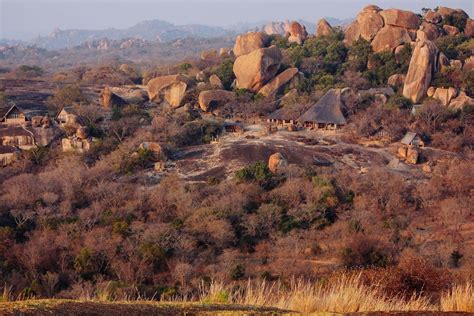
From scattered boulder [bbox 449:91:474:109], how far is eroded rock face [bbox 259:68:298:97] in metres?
9.53

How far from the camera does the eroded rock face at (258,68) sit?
99.5 ft

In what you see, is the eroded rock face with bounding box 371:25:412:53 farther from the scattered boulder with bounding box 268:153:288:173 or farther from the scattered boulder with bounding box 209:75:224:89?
the scattered boulder with bounding box 268:153:288:173

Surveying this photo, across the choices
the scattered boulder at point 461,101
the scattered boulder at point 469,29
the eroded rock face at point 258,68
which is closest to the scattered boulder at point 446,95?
the scattered boulder at point 461,101

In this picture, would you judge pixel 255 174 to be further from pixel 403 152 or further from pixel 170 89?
pixel 170 89

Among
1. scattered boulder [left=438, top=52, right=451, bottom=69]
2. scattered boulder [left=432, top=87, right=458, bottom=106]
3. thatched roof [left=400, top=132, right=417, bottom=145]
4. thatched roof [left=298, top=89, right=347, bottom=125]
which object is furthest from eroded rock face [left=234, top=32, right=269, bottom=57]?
thatched roof [left=400, top=132, right=417, bottom=145]

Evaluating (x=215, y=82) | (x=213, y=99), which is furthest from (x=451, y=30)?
(x=213, y=99)

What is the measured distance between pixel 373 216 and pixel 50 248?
31.8ft

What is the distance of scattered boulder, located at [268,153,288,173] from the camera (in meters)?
19.1

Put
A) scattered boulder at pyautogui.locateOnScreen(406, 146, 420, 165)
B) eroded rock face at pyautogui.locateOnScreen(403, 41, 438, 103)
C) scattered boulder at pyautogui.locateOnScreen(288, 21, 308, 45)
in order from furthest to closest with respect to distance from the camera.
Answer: scattered boulder at pyautogui.locateOnScreen(288, 21, 308, 45) < eroded rock face at pyautogui.locateOnScreen(403, 41, 438, 103) < scattered boulder at pyautogui.locateOnScreen(406, 146, 420, 165)

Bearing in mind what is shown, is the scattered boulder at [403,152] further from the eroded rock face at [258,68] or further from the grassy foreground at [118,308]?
the grassy foreground at [118,308]

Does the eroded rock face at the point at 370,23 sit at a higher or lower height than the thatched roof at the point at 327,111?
higher

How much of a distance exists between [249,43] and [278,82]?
852 centimetres

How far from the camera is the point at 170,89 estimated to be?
30.5m

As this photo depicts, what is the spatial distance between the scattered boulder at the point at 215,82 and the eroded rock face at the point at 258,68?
1452mm
